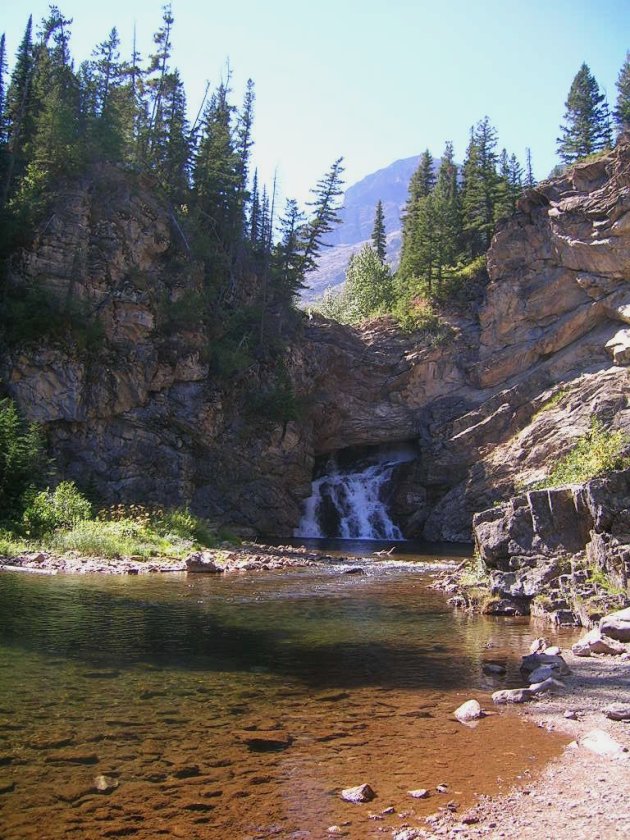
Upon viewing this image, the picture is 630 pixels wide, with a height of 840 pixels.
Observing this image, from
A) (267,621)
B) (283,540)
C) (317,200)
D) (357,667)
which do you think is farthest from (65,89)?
(357,667)

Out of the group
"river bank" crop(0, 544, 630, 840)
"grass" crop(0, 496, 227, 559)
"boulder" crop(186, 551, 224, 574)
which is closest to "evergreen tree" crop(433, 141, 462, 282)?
"grass" crop(0, 496, 227, 559)

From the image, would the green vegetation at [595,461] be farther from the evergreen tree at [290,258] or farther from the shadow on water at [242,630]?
the evergreen tree at [290,258]

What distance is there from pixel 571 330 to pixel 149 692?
142 feet

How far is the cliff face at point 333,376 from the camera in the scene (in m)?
39.3

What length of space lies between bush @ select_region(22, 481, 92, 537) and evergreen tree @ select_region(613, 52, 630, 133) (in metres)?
56.9

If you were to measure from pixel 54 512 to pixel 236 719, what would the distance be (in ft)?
70.4

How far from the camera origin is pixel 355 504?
49781 mm

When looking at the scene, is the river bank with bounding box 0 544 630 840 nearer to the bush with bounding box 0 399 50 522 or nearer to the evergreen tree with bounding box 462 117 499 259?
the bush with bounding box 0 399 50 522

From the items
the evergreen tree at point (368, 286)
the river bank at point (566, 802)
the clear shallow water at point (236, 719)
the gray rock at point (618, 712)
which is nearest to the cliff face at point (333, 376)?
the evergreen tree at point (368, 286)

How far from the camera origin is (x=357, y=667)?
34.7ft

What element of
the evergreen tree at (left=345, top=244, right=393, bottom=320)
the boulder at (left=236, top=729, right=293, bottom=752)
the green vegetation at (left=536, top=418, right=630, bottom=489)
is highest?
the evergreen tree at (left=345, top=244, right=393, bottom=320)

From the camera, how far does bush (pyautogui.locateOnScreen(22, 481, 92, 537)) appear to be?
25672mm

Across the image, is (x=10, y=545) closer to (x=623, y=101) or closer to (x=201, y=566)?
(x=201, y=566)

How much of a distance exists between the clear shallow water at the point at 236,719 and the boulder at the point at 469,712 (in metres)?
0.17
